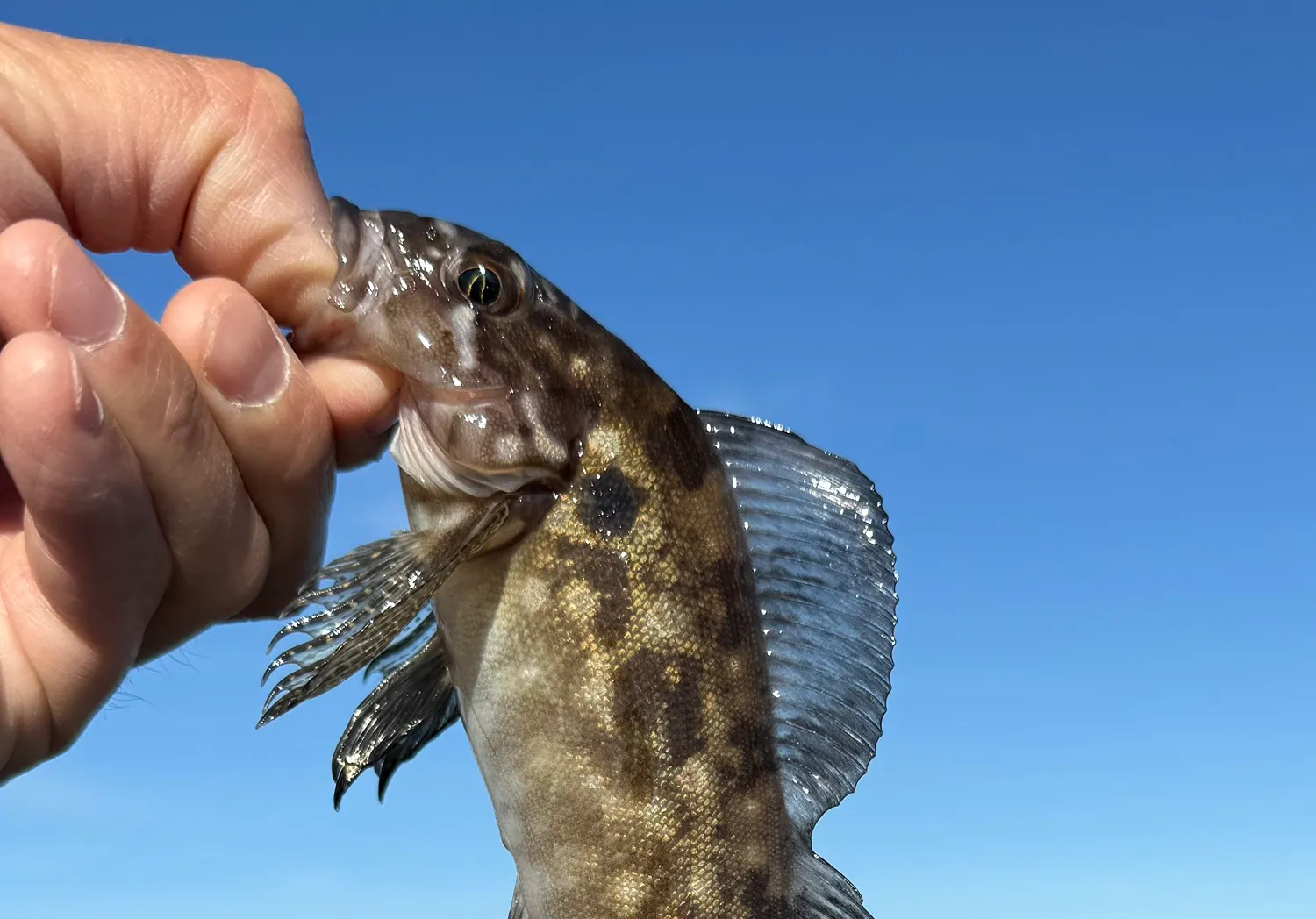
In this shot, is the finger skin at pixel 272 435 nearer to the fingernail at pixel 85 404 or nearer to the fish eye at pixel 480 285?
the fingernail at pixel 85 404

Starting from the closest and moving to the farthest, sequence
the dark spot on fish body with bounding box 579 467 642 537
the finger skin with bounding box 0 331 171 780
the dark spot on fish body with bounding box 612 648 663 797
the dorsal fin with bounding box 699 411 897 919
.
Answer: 1. the finger skin with bounding box 0 331 171 780
2. the dark spot on fish body with bounding box 612 648 663 797
3. the dark spot on fish body with bounding box 579 467 642 537
4. the dorsal fin with bounding box 699 411 897 919

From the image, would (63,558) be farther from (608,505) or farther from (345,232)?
(608,505)

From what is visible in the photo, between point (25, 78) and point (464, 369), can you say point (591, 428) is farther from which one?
point (25, 78)

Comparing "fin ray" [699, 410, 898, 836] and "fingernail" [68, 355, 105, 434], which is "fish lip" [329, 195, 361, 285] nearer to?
"fingernail" [68, 355, 105, 434]

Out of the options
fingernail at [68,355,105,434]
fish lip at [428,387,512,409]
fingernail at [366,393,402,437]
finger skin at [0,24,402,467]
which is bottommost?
fingernail at [68,355,105,434]

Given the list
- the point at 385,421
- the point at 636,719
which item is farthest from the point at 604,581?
the point at 385,421

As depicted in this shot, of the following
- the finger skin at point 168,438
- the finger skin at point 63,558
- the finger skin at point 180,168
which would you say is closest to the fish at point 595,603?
the finger skin at point 180,168

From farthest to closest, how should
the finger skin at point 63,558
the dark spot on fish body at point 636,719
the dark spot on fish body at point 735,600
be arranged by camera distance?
the dark spot on fish body at point 735,600
the dark spot on fish body at point 636,719
the finger skin at point 63,558

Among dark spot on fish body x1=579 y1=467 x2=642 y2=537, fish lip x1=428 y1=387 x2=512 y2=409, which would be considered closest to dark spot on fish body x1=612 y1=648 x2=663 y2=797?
dark spot on fish body x1=579 y1=467 x2=642 y2=537
